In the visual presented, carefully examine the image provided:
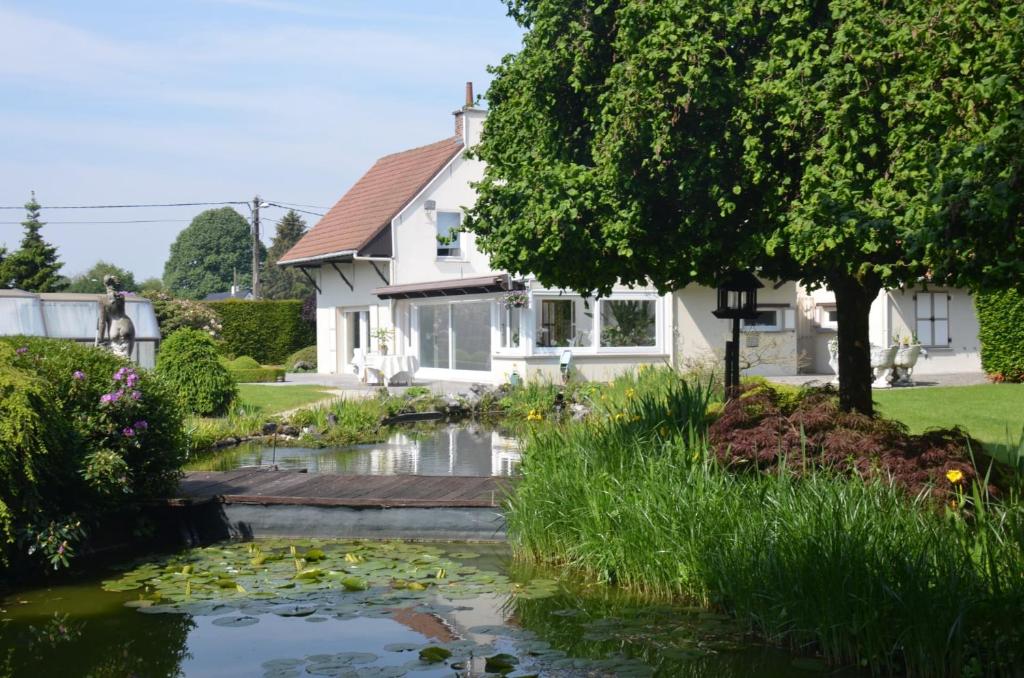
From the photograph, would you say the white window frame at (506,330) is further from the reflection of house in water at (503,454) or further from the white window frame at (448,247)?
the reflection of house in water at (503,454)

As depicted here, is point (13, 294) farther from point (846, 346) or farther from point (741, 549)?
point (741, 549)

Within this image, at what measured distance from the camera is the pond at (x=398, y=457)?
45.5 feet

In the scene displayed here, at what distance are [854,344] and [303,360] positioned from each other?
28961mm

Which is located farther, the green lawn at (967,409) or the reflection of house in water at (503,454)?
the green lawn at (967,409)

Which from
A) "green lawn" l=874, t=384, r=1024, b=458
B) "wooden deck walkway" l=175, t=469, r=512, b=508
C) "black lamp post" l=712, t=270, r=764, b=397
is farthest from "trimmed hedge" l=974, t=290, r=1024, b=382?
"wooden deck walkway" l=175, t=469, r=512, b=508

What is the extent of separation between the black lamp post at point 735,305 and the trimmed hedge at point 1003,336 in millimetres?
12685

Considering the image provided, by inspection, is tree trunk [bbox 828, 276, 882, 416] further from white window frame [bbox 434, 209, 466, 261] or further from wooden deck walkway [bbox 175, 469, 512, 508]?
white window frame [bbox 434, 209, 466, 261]

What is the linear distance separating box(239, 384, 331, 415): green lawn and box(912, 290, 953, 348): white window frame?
1462 cm

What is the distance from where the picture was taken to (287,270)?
270 ft

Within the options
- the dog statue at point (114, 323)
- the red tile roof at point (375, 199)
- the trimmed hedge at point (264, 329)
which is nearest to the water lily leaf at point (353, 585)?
the dog statue at point (114, 323)

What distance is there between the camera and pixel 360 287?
32406mm

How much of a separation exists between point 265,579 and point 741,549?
361 centimetres

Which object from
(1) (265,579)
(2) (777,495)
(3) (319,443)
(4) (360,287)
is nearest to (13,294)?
(3) (319,443)

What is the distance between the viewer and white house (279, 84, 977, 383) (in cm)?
2559
